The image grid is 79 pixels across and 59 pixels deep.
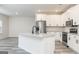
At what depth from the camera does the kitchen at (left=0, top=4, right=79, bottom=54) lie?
4277mm

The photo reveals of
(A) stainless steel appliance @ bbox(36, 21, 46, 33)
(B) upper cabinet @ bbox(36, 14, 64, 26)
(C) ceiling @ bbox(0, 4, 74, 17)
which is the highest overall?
(C) ceiling @ bbox(0, 4, 74, 17)

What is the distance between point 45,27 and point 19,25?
12.2 feet

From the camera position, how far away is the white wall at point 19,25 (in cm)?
1085

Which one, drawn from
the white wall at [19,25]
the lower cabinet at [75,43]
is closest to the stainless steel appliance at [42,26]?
the white wall at [19,25]

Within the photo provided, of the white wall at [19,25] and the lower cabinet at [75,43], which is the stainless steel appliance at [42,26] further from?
the lower cabinet at [75,43]

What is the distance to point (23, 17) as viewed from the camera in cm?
1128

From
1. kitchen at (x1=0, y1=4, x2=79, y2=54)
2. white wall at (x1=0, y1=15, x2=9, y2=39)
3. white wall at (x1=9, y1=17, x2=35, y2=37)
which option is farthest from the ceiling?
white wall at (x1=9, y1=17, x2=35, y2=37)

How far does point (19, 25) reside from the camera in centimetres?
1094

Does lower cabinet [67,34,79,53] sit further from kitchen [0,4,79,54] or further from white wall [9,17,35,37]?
white wall [9,17,35,37]

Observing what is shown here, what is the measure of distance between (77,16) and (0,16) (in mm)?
7308
